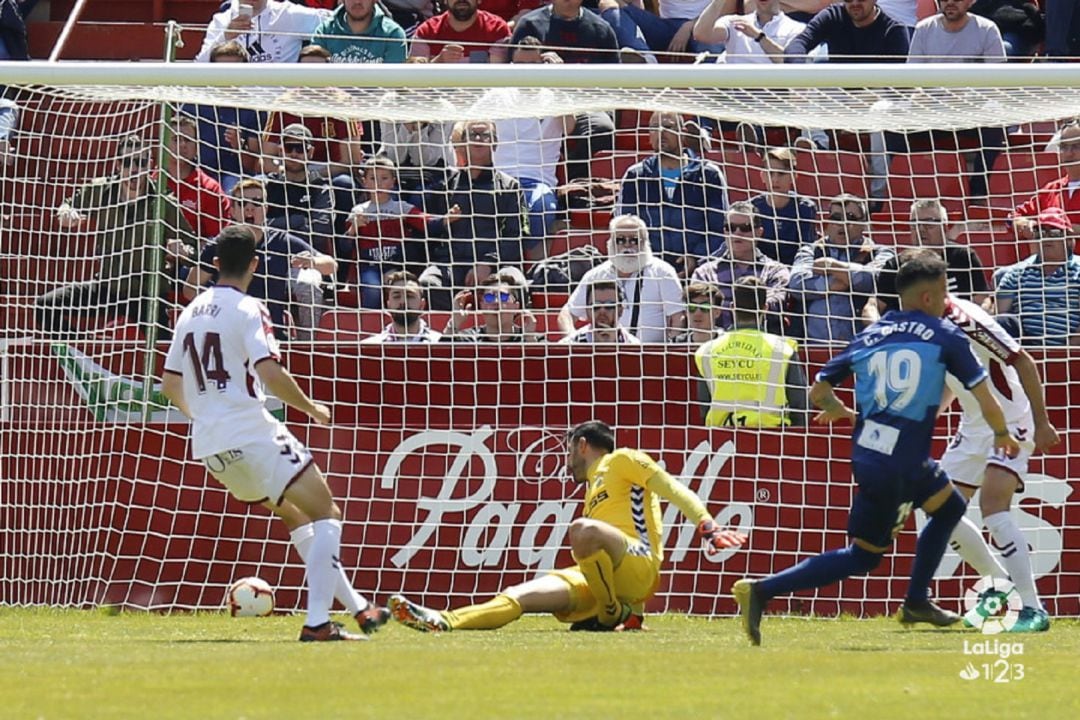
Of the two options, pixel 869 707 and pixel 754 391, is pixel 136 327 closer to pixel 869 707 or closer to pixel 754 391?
pixel 754 391

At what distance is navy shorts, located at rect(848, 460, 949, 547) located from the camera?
926 cm

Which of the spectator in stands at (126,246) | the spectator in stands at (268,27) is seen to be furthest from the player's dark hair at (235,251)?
the spectator in stands at (268,27)

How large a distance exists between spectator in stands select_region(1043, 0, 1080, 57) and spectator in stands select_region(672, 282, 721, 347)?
212 inches

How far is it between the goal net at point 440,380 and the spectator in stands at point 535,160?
245 millimetres

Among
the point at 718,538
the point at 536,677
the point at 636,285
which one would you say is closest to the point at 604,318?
the point at 636,285

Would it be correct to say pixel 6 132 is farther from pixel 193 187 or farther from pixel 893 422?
pixel 893 422

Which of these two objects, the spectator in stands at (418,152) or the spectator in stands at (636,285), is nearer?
the spectator in stands at (636,285)

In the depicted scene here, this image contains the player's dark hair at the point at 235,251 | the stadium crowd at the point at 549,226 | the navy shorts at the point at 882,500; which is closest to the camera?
the navy shorts at the point at 882,500

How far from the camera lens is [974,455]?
11102 millimetres

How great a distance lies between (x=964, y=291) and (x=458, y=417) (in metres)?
3.79

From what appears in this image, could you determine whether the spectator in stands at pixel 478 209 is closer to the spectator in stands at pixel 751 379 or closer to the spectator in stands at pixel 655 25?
the spectator in stands at pixel 751 379

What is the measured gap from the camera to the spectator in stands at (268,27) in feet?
56.6

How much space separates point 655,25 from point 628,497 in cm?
811

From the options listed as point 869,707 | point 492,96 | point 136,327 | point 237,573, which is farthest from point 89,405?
point 869,707
